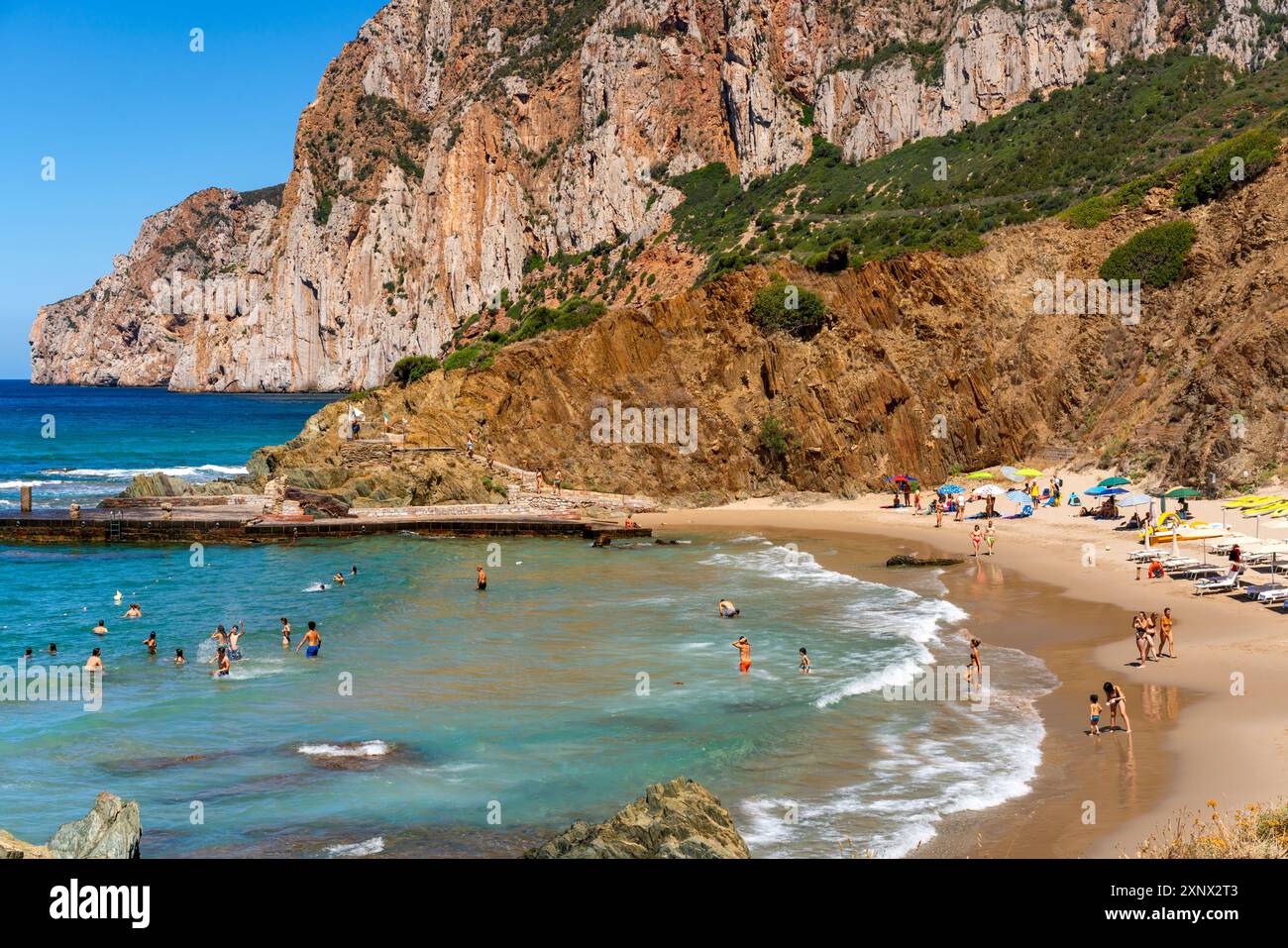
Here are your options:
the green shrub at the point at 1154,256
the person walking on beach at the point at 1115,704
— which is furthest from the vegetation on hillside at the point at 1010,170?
the person walking on beach at the point at 1115,704

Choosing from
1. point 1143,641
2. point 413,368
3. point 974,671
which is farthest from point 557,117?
point 974,671

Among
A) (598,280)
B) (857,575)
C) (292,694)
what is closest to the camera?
(292,694)

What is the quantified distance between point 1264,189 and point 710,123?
3050 inches

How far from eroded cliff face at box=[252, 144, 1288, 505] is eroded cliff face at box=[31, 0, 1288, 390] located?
3944 centimetres

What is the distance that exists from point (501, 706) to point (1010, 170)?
6564 cm

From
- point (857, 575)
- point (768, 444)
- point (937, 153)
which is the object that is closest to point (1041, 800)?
point (857, 575)

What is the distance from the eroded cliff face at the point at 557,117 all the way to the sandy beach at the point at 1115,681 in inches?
2404

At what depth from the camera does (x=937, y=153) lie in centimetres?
9125

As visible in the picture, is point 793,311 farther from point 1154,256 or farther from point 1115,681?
point 1115,681

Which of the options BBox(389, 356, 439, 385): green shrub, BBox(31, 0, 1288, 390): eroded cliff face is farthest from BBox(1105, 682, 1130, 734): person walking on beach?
BBox(31, 0, 1288, 390): eroded cliff face

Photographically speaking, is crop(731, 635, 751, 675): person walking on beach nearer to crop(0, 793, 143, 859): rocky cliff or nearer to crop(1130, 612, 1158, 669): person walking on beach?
crop(1130, 612, 1158, 669): person walking on beach

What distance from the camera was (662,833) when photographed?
33.9ft

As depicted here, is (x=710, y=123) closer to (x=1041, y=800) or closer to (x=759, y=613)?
(x=759, y=613)
